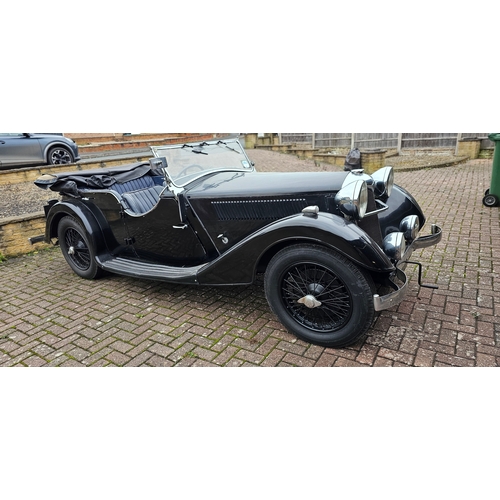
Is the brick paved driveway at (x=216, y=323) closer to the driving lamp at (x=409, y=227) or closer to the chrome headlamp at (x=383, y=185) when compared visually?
the driving lamp at (x=409, y=227)

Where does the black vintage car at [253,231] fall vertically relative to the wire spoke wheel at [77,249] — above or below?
above

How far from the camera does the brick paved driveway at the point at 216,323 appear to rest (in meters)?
2.86

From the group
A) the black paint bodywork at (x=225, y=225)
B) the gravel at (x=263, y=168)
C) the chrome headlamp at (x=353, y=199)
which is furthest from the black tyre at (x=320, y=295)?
the gravel at (x=263, y=168)

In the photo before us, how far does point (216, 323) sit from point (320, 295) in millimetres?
1011

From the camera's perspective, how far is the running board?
356 cm

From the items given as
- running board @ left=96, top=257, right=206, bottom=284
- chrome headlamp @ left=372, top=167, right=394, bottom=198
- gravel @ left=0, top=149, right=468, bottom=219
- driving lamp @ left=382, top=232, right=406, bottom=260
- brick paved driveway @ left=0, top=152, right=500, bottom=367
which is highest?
chrome headlamp @ left=372, top=167, right=394, bottom=198

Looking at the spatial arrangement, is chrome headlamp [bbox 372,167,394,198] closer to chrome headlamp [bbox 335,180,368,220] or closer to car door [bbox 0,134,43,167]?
chrome headlamp [bbox 335,180,368,220]

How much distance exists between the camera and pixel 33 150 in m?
9.23

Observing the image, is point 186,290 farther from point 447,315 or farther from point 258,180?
point 447,315

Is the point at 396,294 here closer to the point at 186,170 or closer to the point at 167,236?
the point at 167,236

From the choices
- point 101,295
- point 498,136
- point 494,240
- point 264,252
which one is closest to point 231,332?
point 264,252

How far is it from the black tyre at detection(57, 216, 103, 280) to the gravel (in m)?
2.51

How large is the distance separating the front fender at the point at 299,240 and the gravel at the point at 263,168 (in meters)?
5.01

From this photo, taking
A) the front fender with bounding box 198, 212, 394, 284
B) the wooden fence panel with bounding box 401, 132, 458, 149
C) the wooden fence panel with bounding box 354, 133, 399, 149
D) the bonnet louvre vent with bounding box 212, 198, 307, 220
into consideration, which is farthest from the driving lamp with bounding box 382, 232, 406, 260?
the wooden fence panel with bounding box 354, 133, 399, 149
